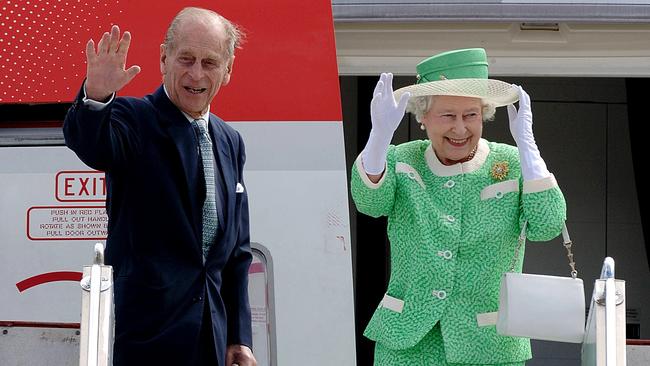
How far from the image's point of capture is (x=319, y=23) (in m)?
3.75

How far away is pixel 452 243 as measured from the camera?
2.76 metres

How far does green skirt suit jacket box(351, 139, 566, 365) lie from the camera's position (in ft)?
8.93

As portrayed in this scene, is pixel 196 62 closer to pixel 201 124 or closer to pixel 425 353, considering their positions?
pixel 201 124

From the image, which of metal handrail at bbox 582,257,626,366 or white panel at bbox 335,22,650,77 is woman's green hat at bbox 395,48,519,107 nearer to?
metal handrail at bbox 582,257,626,366

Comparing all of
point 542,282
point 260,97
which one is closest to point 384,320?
point 542,282

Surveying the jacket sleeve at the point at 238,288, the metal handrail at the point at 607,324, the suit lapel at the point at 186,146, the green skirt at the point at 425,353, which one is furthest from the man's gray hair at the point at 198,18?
the metal handrail at the point at 607,324

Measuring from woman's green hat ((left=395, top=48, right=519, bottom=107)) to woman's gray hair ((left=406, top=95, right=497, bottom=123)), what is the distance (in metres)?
0.02

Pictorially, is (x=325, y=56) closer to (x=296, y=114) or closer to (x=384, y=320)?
(x=296, y=114)

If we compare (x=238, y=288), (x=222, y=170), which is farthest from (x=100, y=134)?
(x=238, y=288)

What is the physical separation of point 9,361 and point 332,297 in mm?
1099

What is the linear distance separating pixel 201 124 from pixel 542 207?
0.87 metres

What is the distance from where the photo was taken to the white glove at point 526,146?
2.73 m

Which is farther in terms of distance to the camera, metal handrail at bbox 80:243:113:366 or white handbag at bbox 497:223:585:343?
white handbag at bbox 497:223:585:343

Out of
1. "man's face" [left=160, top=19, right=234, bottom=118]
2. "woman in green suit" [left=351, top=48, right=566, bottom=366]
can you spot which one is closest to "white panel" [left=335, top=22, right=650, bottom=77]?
"woman in green suit" [left=351, top=48, right=566, bottom=366]
